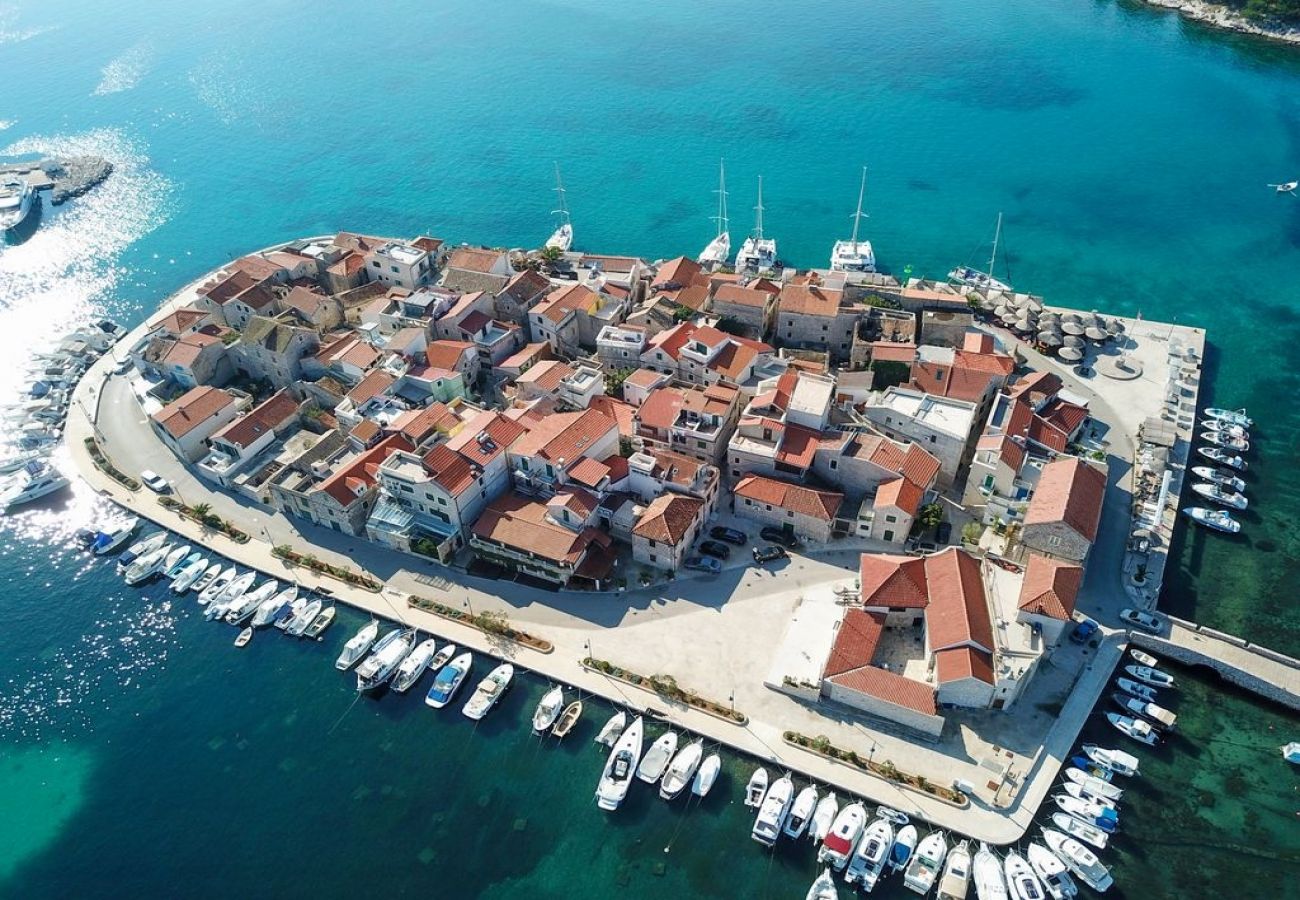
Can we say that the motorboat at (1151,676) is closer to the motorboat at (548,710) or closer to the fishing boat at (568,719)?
the fishing boat at (568,719)

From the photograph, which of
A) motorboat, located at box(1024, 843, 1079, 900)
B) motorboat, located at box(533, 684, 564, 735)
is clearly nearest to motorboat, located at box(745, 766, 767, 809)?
motorboat, located at box(533, 684, 564, 735)

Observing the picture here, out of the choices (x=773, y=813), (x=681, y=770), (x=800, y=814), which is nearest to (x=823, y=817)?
(x=800, y=814)

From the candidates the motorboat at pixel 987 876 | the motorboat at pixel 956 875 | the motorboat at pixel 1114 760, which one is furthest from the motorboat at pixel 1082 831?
the motorboat at pixel 956 875

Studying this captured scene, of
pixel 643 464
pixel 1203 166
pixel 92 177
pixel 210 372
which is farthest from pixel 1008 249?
pixel 92 177

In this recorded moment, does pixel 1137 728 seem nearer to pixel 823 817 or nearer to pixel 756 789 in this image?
pixel 823 817

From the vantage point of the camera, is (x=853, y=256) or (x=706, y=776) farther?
(x=853, y=256)

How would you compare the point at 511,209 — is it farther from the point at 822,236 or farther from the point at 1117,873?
the point at 1117,873
